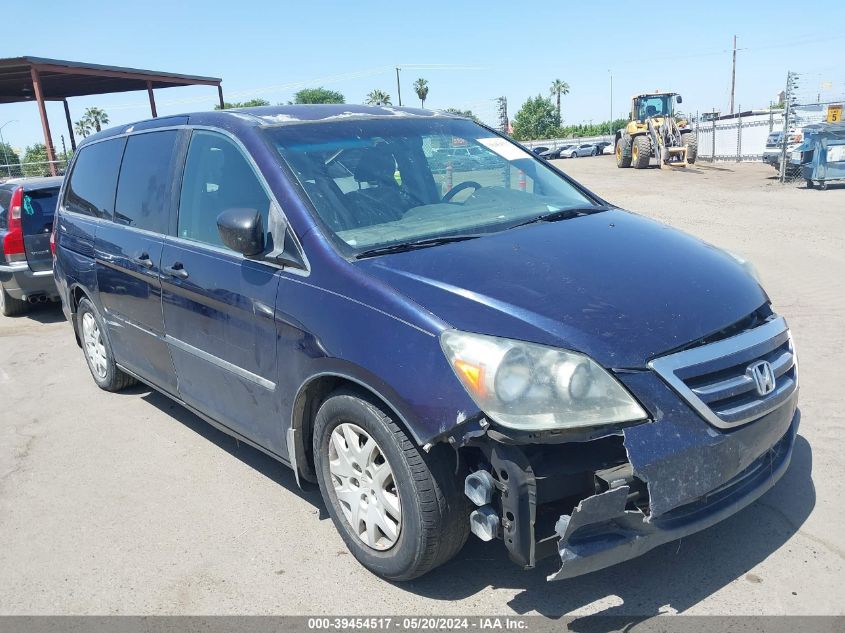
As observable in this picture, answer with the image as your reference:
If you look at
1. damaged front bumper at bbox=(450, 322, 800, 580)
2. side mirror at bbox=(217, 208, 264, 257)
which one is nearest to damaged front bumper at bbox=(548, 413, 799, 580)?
damaged front bumper at bbox=(450, 322, 800, 580)

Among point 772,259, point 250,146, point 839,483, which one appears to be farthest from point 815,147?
point 250,146

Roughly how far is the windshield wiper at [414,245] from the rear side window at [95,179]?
2.66 metres

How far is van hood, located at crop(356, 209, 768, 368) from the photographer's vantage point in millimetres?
2547

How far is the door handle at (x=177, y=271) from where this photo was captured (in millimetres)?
3865

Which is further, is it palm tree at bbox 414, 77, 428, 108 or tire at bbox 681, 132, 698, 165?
palm tree at bbox 414, 77, 428, 108

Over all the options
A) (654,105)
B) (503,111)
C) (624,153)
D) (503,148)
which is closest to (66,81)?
(503,111)

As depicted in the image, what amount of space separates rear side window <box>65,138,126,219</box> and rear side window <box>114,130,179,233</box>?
0.17 m

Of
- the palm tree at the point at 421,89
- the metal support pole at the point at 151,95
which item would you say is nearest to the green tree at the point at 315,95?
the palm tree at the point at 421,89

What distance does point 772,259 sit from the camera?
8.98 m

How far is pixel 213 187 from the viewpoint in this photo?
12.6 ft

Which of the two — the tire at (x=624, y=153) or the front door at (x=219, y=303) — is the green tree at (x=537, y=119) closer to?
the tire at (x=624, y=153)

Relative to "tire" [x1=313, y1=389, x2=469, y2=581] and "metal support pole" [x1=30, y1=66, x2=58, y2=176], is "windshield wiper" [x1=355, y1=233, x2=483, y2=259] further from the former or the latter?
"metal support pole" [x1=30, y1=66, x2=58, y2=176]

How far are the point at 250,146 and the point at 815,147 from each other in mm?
17114

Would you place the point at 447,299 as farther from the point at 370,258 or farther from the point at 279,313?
the point at 279,313
